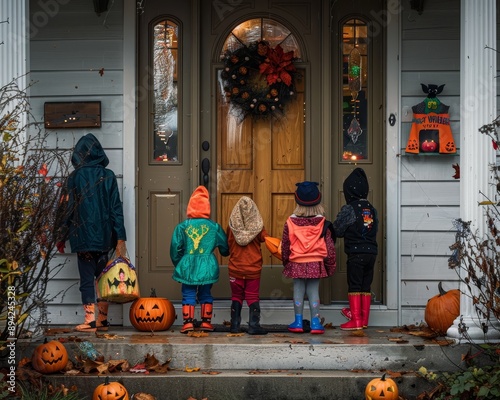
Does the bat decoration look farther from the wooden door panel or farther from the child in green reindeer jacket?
the child in green reindeer jacket

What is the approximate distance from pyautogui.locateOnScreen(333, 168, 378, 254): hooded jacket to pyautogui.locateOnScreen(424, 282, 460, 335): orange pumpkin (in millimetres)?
811

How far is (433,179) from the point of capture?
9906 millimetres

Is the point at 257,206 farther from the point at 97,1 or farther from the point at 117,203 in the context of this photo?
the point at 97,1

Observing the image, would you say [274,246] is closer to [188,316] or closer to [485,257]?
[188,316]

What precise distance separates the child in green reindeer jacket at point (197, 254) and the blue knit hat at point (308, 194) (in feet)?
2.63

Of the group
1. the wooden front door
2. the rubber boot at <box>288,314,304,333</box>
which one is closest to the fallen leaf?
the rubber boot at <box>288,314,304,333</box>

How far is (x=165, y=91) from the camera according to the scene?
33.4 feet

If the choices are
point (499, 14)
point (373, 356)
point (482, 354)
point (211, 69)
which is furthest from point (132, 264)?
point (499, 14)

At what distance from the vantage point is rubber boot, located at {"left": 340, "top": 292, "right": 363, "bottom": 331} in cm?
933

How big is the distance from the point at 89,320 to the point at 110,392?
5.98ft

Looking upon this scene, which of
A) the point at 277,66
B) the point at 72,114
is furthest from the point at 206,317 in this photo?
the point at 277,66

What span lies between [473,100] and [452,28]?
1.90 m

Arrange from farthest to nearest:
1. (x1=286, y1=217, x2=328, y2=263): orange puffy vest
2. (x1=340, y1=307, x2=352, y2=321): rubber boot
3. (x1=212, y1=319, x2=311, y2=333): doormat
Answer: (x1=340, y1=307, x2=352, y2=321): rubber boot, (x1=212, y1=319, x2=311, y2=333): doormat, (x1=286, y1=217, x2=328, y2=263): orange puffy vest

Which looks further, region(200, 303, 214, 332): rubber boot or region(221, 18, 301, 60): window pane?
region(221, 18, 301, 60): window pane
